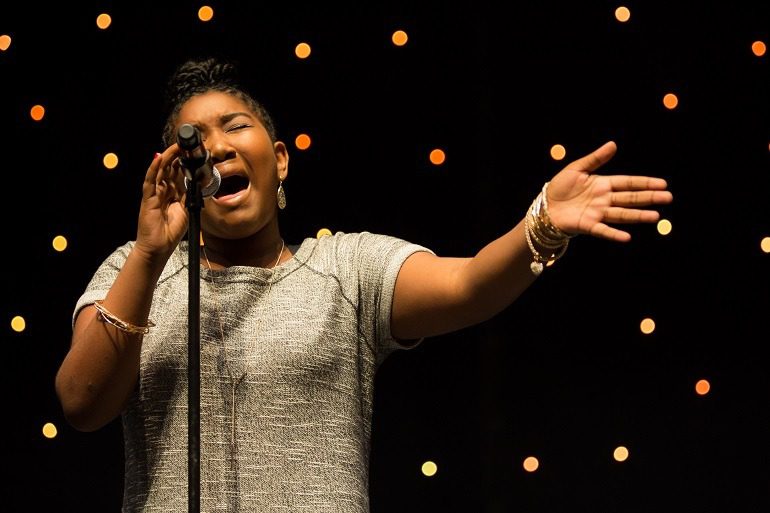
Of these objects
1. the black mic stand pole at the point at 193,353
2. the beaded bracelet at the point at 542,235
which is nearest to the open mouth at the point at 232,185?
the black mic stand pole at the point at 193,353

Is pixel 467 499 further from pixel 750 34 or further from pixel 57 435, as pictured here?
pixel 750 34

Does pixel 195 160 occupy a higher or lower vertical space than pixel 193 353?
higher

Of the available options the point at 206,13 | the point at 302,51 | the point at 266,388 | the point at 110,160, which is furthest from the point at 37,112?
the point at 266,388

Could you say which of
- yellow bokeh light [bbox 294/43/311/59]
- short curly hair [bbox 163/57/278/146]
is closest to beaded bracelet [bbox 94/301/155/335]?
short curly hair [bbox 163/57/278/146]

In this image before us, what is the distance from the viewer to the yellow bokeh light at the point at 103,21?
2.33 metres

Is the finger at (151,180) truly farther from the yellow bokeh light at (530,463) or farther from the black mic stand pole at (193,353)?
the yellow bokeh light at (530,463)

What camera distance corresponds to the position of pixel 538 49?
229 centimetres

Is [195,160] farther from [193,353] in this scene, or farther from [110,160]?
[110,160]

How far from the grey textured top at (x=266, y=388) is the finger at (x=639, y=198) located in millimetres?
375

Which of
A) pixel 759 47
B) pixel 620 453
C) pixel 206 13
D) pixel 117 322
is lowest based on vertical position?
pixel 620 453

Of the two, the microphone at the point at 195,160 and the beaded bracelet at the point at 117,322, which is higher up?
the microphone at the point at 195,160

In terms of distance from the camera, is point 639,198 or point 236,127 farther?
point 236,127

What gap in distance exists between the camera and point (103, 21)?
2328 mm

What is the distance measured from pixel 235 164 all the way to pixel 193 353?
0.44m
